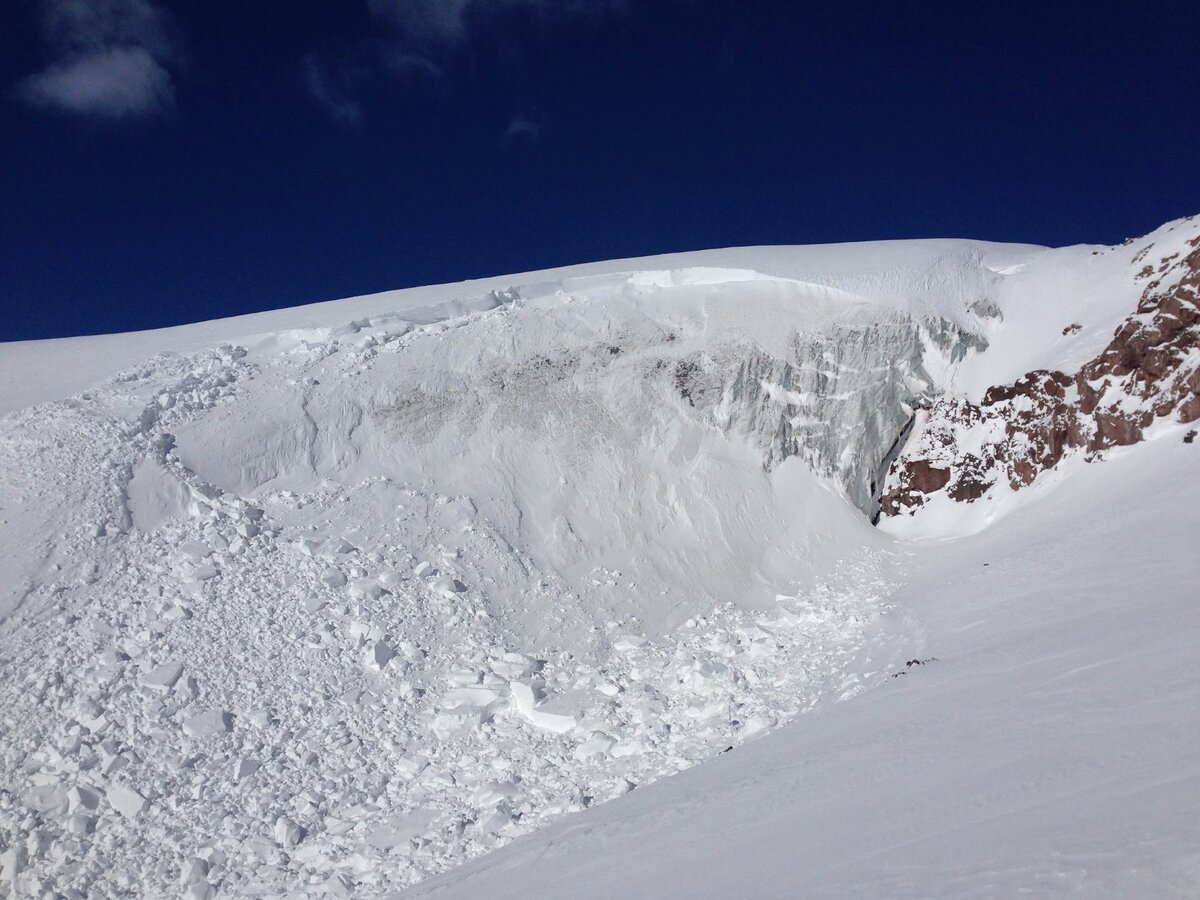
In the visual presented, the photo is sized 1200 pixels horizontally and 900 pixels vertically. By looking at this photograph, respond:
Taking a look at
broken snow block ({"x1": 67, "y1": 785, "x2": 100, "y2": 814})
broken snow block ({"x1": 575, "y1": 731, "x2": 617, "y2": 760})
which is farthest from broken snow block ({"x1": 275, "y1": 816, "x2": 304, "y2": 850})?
broken snow block ({"x1": 575, "y1": 731, "x2": 617, "y2": 760})

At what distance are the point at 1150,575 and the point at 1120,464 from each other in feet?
22.9

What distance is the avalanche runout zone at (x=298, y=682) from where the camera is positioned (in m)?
9.99

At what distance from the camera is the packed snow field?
895 cm

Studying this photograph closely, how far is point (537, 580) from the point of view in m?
16.0

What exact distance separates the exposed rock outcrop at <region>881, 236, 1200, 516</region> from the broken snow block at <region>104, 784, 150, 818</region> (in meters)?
17.8

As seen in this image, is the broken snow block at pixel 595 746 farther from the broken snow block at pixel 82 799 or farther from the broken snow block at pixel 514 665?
the broken snow block at pixel 82 799

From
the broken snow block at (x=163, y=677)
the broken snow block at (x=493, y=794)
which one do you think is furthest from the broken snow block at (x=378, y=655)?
the broken snow block at (x=493, y=794)

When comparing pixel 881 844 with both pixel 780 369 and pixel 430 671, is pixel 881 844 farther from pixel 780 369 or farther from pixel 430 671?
pixel 780 369

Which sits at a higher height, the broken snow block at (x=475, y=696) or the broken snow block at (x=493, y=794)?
the broken snow block at (x=475, y=696)

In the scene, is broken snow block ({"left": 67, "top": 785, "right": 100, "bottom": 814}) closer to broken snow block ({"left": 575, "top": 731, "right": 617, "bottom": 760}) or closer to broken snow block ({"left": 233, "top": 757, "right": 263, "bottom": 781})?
broken snow block ({"left": 233, "top": 757, "right": 263, "bottom": 781})

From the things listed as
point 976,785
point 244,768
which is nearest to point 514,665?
point 244,768

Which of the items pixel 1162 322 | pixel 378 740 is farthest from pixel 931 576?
pixel 378 740

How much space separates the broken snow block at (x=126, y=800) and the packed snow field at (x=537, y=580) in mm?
51

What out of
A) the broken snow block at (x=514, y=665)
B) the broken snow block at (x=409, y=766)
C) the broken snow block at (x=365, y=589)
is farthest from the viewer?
the broken snow block at (x=365, y=589)
